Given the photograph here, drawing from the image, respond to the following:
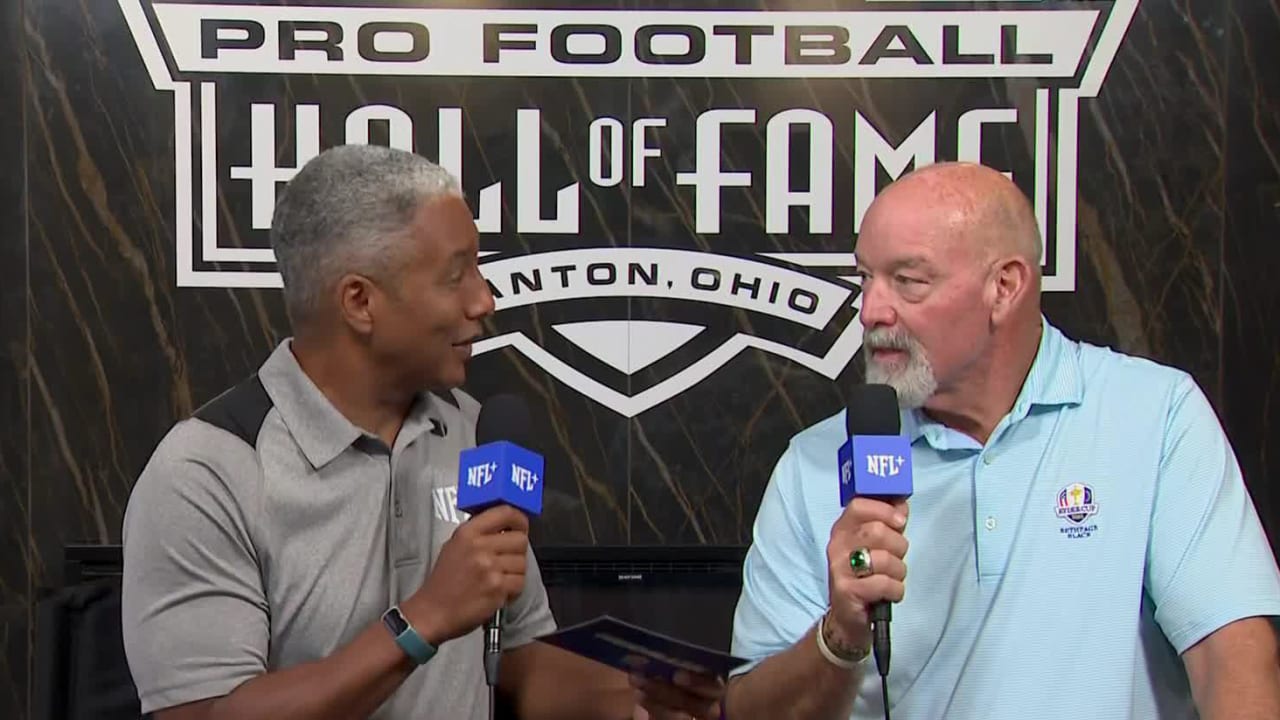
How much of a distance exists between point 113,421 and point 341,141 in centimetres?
82

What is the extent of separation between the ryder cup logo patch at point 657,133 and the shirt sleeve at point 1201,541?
1.46 m

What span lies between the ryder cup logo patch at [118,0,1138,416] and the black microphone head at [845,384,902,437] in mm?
1717

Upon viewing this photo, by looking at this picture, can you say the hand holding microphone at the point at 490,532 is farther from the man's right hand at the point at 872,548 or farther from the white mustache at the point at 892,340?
the white mustache at the point at 892,340

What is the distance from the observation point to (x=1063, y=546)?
2004 mm

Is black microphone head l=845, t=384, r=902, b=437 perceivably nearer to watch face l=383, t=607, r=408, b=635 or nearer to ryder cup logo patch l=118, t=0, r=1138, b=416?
watch face l=383, t=607, r=408, b=635

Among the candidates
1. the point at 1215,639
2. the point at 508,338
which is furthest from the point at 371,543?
the point at 508,338

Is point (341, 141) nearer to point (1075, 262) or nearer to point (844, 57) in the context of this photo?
point (844, 57)

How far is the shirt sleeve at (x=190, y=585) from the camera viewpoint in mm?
1829

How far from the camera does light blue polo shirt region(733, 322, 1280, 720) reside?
6.41ft

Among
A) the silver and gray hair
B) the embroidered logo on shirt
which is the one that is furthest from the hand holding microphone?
the embroidered logo on shirt

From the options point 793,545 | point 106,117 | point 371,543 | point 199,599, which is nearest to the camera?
point 199,599

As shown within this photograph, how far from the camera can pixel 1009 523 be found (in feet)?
6.65

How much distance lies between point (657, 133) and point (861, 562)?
195 centimetres

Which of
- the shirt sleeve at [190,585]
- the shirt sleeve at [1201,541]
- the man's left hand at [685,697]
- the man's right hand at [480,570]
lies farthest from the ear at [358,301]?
the shirt sleeve at [1201,541]
